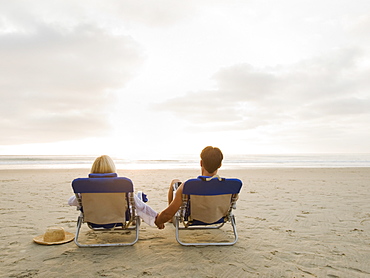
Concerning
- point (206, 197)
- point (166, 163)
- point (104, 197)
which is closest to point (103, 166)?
point (104, 197)

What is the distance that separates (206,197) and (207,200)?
48 mm

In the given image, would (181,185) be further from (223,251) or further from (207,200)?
(223,251)

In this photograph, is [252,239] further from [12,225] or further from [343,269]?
[12,225]

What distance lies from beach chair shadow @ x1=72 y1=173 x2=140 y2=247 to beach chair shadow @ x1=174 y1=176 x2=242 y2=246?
0.71 metres

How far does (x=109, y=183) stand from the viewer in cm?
362

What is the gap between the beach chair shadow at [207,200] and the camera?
3678 millimetres

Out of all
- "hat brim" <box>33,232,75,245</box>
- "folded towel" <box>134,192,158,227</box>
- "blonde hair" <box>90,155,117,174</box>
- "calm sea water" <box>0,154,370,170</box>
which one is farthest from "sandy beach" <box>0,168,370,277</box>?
"calm sea water" <box>0,154,370,170</box>

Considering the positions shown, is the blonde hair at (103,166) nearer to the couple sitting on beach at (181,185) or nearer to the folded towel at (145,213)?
the couple sitting on beach at (181,185)

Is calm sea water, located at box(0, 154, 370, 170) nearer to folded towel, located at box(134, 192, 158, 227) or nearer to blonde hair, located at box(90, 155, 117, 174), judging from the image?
folded towel, located at box(134, 192, 158, 227)

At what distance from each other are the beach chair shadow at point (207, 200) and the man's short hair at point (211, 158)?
0.50 feet

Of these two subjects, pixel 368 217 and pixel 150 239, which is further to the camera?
pixel 368 217

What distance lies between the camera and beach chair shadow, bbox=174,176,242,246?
3.68 meters

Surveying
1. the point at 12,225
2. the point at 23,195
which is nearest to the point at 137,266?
the point at 12,225

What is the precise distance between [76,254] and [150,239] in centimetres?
108
